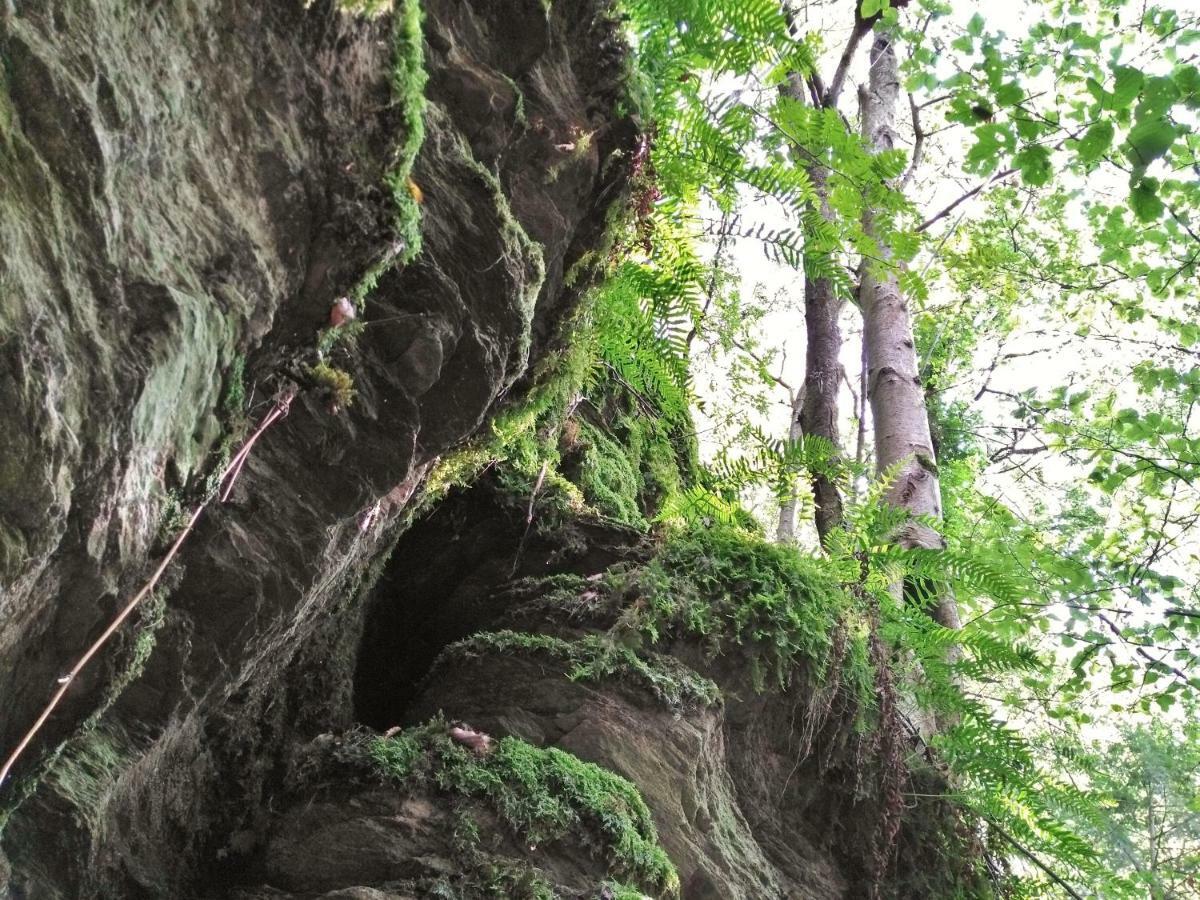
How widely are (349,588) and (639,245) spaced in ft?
6.03

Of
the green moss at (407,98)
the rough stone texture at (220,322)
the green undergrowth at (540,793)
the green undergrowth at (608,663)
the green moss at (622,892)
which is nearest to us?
the rough stone texture at (220,322)

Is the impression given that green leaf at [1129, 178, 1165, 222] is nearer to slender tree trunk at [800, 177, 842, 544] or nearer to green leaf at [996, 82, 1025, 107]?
green leaf at [996, 82, 1025, 107]

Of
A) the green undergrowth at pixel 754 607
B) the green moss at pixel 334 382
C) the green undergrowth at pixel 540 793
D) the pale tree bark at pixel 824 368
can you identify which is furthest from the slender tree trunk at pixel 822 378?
the green moss at pixel 334 382

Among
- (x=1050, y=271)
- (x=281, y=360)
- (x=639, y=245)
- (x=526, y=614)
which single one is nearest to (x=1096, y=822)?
(x=526, y=614)

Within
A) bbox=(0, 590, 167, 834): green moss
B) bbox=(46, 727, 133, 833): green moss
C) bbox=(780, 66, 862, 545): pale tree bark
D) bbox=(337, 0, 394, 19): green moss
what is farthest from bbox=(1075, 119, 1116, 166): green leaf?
bbox=(46, 727, 133, 833): green moss

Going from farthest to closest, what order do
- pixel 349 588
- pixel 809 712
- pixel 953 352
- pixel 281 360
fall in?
pixel 953 352, pixel 809 712, pixel 349 588, pixel 281 360

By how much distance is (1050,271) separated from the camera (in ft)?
29.8

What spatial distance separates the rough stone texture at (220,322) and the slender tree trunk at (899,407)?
331 centimetres

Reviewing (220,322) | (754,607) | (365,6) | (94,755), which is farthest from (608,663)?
Result: (365,6)

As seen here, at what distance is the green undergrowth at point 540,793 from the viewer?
2629mm

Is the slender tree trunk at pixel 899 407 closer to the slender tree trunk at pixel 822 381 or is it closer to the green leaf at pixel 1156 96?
the slender tree trunk at pixel 822 381

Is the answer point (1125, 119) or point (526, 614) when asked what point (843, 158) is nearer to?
point (1125, 119)

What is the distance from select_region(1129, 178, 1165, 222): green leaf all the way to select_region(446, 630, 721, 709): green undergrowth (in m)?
2.63

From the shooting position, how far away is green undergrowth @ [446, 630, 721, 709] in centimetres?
330
